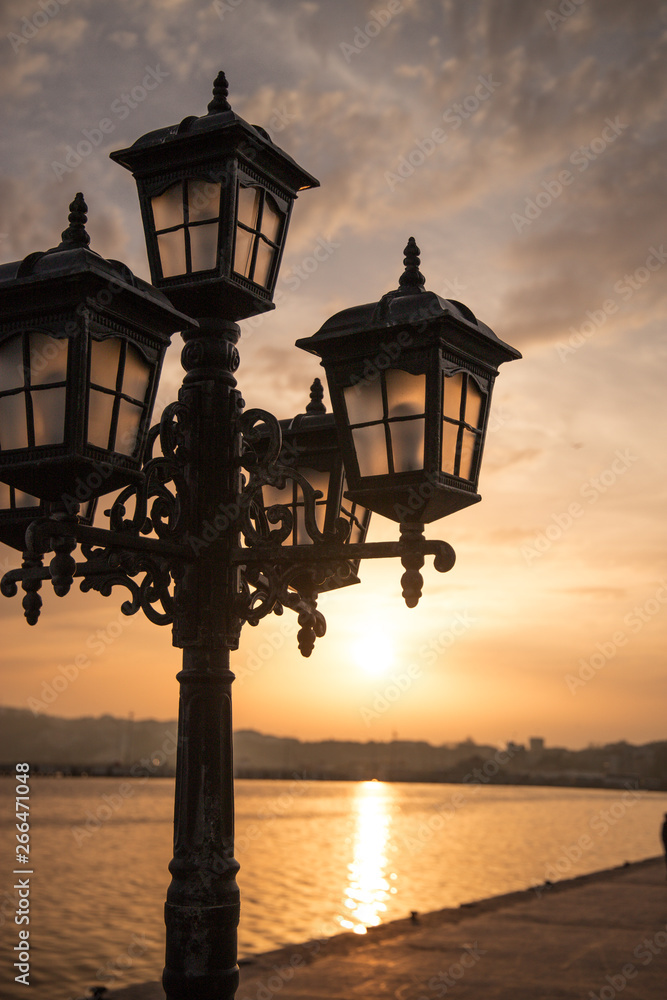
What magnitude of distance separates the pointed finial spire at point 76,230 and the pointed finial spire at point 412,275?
158cm

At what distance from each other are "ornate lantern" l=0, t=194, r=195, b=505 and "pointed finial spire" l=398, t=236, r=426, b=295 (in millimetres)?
1282

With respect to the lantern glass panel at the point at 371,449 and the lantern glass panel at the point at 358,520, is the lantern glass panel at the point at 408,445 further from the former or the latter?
the lantern glass panel at the point at 358,520

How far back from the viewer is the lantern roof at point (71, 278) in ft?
13.9

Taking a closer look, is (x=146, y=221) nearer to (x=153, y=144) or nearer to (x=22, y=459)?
(x=153, y=144)

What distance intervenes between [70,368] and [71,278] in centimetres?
38

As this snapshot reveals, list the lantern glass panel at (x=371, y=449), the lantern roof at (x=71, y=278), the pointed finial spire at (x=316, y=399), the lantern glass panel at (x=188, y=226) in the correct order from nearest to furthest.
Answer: the lantern roof at (x=71, y=278) < the lantern glass panel at (x=371, y=449) < the lantern glass panel at (x=188, y=226) < the pointed finial spire at (x=316, y=399)

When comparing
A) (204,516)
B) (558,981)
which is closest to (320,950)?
(558,981)

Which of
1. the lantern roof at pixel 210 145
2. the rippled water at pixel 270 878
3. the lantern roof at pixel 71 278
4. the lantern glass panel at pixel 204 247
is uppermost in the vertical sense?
the lantern roof at pixel 210 145

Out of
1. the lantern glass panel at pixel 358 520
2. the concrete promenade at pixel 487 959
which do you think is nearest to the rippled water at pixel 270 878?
the concrete promenade at pixel 487 959

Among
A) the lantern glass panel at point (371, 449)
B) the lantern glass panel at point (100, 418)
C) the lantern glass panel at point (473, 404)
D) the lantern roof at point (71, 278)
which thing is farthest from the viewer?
the lantern glass panel at point (473, 404)

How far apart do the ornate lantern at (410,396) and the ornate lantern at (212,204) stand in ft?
2.11

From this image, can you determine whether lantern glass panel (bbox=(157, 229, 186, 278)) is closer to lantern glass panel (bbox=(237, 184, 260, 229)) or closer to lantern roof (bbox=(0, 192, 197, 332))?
lantern glass panel (bbox=(237, 184, 260, 229))

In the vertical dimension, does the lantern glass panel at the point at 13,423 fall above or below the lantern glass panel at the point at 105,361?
below

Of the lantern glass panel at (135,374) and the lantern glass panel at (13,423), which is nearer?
the lantern glass panel at (13,423)
